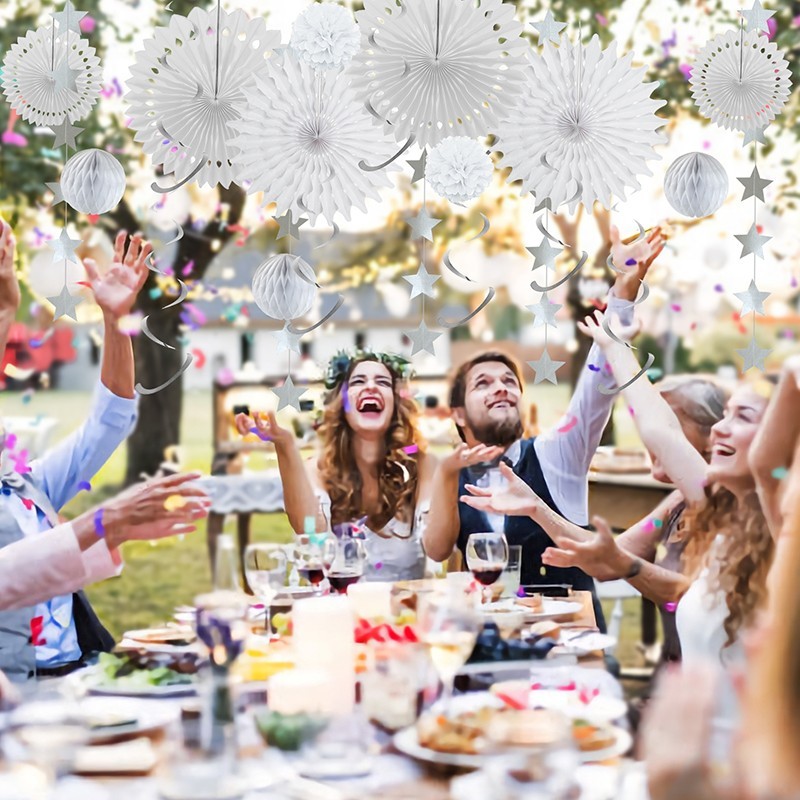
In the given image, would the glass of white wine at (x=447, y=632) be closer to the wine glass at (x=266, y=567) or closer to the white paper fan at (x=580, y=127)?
the wine glass at (x=266, y=567)

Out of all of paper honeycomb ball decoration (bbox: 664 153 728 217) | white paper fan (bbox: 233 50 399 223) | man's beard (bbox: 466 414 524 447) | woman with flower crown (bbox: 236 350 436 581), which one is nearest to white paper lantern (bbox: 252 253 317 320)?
white paper fan (bbox: 233 50 399 223)

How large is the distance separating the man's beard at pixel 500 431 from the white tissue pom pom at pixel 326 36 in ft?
5.02

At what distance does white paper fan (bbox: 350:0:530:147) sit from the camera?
5.98 feet

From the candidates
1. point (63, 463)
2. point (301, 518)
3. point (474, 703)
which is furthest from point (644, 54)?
point (474, 703)

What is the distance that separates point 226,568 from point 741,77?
142 cm

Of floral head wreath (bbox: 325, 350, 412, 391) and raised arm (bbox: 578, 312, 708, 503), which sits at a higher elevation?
floral head wreath (bbox: 325, 350, 412, 391)

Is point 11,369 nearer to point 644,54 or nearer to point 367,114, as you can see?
point 367,114

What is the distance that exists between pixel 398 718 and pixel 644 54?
478 cm

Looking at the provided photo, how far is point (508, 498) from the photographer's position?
2.73 m

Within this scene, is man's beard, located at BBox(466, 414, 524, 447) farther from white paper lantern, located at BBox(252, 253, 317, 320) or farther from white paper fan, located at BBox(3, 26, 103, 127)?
white paper fan, located at BBox(3, 26, 103, 127)

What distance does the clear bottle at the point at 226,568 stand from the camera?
5.54 feet

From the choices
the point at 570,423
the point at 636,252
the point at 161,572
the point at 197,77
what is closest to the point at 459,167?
the point at 197,77

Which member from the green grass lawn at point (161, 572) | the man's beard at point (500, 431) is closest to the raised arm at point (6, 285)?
the man's beard at point (500, 431)

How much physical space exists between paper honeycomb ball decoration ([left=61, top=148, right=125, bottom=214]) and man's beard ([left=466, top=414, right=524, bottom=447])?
1.41 m
